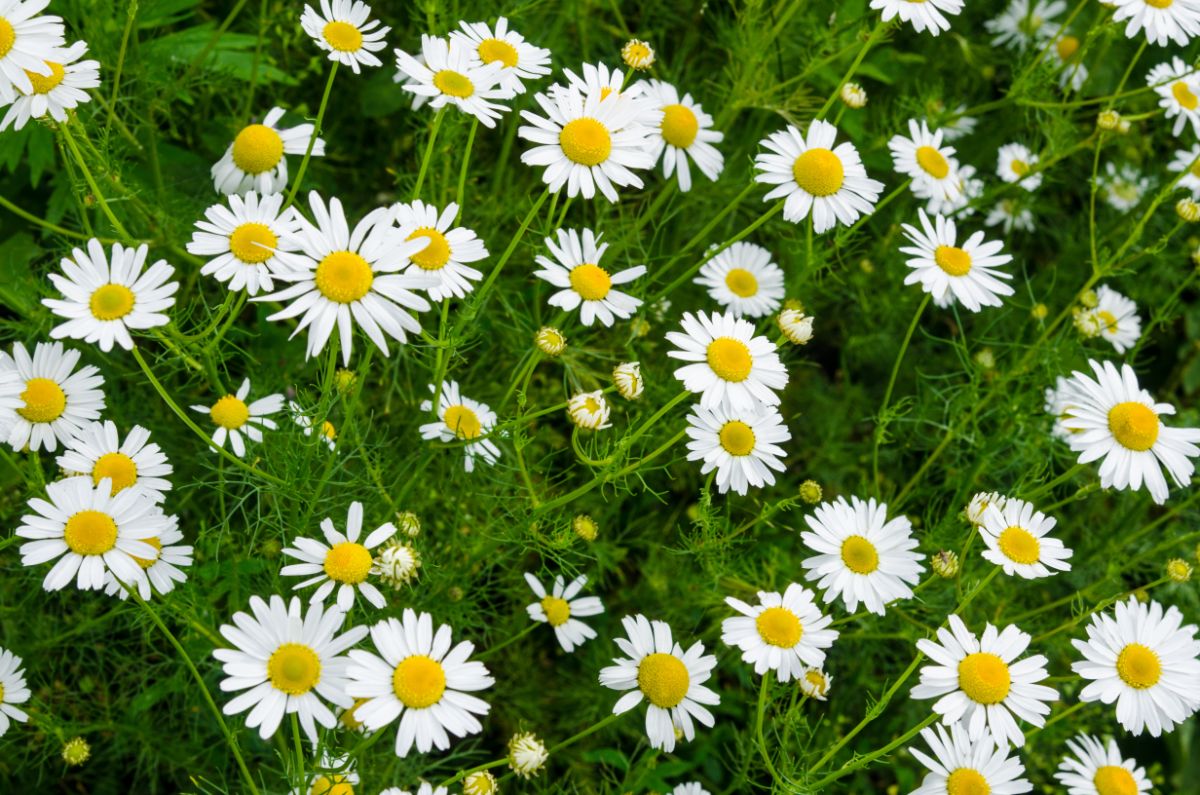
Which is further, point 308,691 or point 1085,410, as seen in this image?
point 1085,410

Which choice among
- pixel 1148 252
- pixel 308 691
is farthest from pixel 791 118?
pixel 308 691

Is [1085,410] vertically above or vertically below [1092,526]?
below

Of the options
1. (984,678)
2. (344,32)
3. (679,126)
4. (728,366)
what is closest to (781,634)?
(984,678)

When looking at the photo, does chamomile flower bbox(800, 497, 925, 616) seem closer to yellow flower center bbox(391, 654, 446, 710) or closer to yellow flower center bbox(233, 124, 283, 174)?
yellow flower center bbox(391, 654, 446, 710)

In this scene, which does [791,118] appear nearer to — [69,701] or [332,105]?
[332,105]

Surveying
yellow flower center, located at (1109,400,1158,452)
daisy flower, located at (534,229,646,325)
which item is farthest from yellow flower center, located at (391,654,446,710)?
yellow flower center, located at (1109,400,1158,452)

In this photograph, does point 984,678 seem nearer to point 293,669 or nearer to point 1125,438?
point 1125,438
